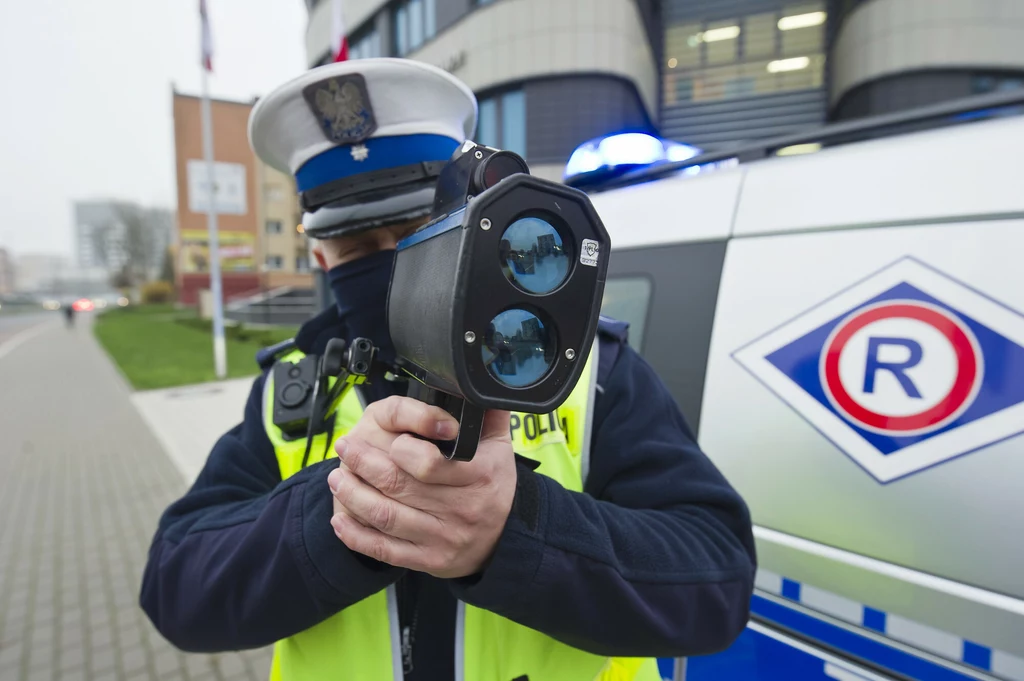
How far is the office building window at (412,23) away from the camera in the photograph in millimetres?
13633

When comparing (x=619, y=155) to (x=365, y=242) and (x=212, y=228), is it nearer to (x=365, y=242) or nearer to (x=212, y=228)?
(x=365, y=242)

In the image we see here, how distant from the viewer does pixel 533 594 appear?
700 mm

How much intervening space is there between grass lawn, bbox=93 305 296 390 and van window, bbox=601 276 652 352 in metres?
6.47

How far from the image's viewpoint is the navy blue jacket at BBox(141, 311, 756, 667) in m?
0.72

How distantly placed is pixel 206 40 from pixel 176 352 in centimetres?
→ 785

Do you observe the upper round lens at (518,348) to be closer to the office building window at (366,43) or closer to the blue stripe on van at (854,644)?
the blue stripe on van at (854,644)

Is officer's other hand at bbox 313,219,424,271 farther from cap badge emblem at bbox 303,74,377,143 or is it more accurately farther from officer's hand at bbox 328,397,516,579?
officer's hand at bbox 328,397,516,579

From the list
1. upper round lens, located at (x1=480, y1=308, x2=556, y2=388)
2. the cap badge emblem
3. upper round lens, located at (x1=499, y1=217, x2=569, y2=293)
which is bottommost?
upper round lens, located at (x1=480, y1=308, x2=556, y2=388)

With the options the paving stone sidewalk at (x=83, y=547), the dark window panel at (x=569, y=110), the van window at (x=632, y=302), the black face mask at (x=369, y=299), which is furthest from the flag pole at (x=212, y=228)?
the black face mask at (x=369, y=299)

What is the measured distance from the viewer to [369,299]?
1000 millimetres

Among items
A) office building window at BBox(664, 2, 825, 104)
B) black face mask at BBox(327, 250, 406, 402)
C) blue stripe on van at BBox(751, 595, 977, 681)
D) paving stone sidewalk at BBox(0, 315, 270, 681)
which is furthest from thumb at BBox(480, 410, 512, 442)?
office building window at BBox(664, 2, 825, 104)

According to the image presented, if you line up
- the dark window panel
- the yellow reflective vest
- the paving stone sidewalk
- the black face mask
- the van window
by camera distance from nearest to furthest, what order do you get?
1. the yellow reflective vest
2. the black face mask
3. the van window
4. the paving stone sidewalk
5. the dark window panel

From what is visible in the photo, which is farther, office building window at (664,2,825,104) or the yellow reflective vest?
office building window at (664,2,825,104)

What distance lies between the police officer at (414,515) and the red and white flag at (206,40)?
10428mm
